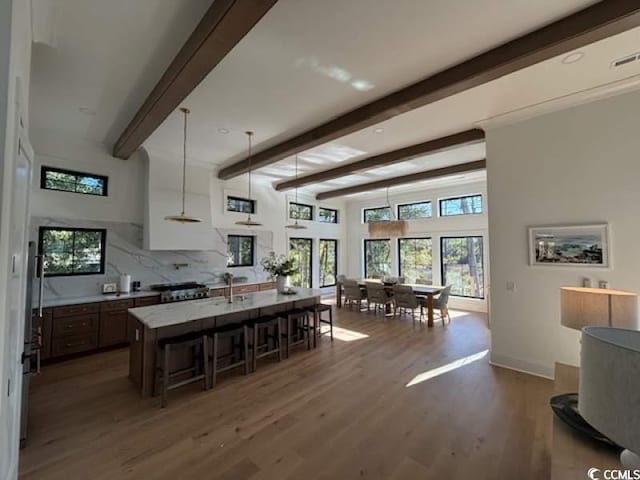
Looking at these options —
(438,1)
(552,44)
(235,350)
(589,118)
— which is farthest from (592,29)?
(235,350)

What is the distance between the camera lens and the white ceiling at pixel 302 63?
2.17m

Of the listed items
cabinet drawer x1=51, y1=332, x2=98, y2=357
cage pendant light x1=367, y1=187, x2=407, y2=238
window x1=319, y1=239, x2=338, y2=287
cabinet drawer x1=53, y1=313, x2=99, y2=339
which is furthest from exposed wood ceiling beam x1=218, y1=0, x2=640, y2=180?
window x1=319, y1=239, x2=338, y2=287

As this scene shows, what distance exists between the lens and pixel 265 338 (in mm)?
4535

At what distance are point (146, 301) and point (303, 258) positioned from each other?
4.89 m

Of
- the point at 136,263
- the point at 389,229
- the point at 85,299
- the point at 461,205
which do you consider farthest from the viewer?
the point at 461,205

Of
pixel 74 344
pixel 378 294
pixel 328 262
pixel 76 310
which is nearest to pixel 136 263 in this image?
pixel 76 310

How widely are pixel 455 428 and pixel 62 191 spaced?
636cm

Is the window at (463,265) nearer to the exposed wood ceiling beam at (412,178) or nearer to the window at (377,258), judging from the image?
the window at (377,258)

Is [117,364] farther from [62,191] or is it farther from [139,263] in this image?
[62,191]

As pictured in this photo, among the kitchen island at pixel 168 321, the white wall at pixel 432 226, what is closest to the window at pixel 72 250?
the kitchen island at pixel 168 321

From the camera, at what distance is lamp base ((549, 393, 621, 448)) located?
1393 millimetres

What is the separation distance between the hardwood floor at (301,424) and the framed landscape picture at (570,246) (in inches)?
59.6

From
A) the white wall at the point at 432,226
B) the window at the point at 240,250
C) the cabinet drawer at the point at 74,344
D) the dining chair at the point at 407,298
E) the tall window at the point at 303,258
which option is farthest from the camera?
the tall window at the point at 303,258

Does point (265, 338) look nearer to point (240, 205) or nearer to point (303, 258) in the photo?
point (240, 205)
